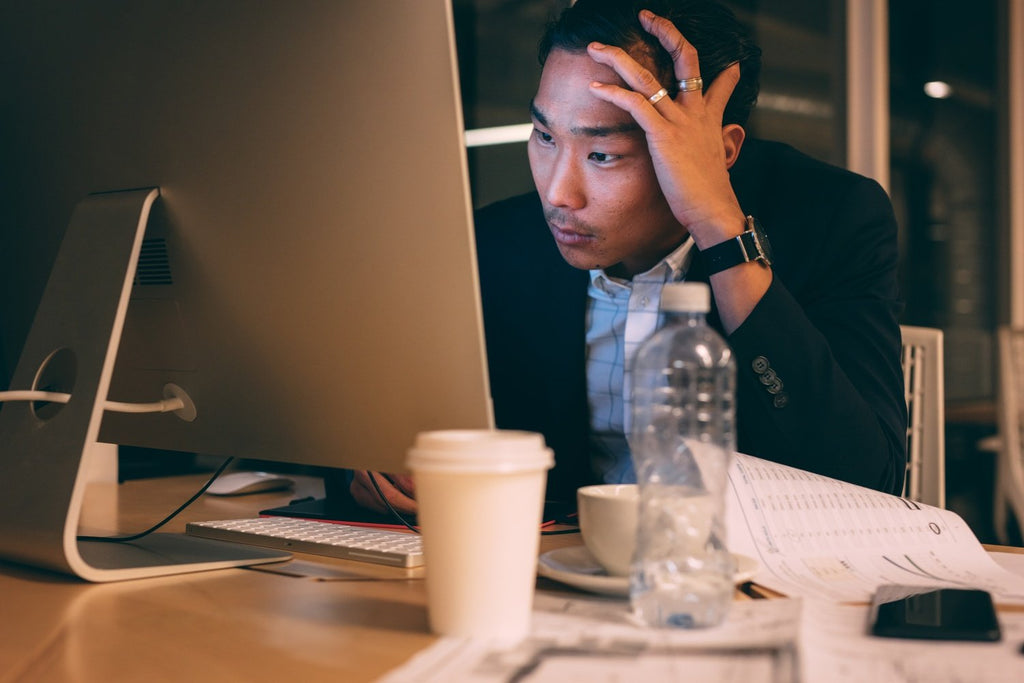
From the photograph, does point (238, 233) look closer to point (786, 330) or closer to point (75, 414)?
point (75, 414)

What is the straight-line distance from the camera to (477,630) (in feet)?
2.03

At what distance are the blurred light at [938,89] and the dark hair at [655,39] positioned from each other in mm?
3216

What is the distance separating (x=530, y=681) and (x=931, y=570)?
46 cm

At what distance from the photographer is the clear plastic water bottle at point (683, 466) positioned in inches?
25.1

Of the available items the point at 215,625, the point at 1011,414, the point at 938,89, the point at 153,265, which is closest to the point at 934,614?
the point at 215,625

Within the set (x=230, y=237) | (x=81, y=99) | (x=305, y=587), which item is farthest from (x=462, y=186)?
(x=81, y=99)

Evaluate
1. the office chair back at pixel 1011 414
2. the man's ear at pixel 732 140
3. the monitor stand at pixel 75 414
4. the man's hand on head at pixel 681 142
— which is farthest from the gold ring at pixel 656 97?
the office chair back at pixel 1011 414

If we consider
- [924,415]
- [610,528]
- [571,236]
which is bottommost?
[924,415]

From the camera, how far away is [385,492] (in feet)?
3.74

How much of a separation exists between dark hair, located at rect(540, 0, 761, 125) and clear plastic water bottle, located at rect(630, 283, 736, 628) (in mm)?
727

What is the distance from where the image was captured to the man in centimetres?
124

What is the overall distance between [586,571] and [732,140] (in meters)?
0.99

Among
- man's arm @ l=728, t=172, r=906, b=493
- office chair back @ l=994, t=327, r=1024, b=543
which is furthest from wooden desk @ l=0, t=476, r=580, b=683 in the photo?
office chair back @ l=994, t=327, r=1024, b=543

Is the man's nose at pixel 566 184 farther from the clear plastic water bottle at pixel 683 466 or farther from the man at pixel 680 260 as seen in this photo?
the clear plastic water bottle at pixel 683 466
